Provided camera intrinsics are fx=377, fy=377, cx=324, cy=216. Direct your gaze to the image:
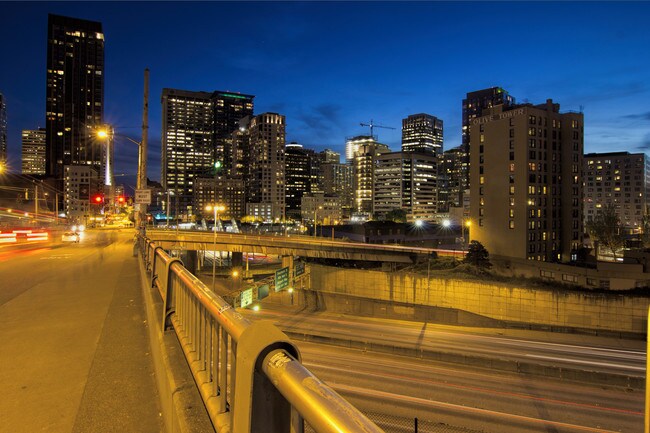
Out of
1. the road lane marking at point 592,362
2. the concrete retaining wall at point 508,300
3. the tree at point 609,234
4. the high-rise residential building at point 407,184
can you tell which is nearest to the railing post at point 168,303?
the road lane marking at point 592,362

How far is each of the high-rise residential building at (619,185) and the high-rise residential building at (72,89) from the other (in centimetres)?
21004

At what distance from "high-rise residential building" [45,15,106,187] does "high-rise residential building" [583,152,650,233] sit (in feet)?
689

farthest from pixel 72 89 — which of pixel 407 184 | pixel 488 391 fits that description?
pixel 488 391

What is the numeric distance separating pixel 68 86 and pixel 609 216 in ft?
730

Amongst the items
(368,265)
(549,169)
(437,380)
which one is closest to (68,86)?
(368,265)

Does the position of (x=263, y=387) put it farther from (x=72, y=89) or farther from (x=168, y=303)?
(x=72, y=89)

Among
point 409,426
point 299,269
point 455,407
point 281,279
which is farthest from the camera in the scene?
point 299,269

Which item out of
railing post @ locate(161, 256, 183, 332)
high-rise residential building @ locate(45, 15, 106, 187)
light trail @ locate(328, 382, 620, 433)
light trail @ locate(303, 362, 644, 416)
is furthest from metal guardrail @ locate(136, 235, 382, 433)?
high-rise residential building @ locate(45, 15, 106, 187)

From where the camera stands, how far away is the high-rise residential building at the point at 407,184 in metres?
182

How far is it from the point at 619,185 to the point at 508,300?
137076mm

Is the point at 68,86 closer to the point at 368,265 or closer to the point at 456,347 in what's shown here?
the point at 368,265

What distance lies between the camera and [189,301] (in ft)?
15.6

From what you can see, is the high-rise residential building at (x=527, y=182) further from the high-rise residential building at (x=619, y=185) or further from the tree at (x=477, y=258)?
the high-rise residential building at (x=619, y=185)

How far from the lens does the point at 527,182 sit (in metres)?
61.7
